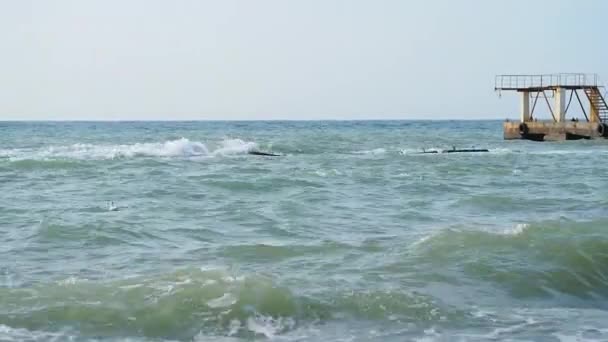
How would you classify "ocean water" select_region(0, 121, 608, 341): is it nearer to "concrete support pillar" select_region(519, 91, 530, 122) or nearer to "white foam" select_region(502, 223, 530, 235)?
"white foam" select_region(502, 223, 530, 235)

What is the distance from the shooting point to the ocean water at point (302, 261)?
764cm

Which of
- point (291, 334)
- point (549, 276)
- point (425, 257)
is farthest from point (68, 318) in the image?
point (549, 276)

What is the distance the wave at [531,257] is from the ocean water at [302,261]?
0.11 feet

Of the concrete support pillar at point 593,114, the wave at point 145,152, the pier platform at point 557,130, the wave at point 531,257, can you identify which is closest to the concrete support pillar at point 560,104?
the pier platform at point 557,130

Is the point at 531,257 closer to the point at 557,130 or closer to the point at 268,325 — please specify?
the point at 268,325

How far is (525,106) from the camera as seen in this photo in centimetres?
4688

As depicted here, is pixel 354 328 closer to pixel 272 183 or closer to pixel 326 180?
pixel 272 183

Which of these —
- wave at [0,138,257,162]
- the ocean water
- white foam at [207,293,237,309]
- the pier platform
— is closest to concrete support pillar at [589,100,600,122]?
the pier platform

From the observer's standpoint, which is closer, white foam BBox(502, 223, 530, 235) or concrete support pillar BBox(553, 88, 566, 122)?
white foam BBox(502, 223, 530, 235)

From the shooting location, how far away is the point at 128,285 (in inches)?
347

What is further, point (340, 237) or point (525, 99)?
point (525, 99)

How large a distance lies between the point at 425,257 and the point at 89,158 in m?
23.6

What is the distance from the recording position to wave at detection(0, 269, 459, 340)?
752cm

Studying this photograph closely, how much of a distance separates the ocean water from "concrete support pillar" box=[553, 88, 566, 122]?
79.2ft
